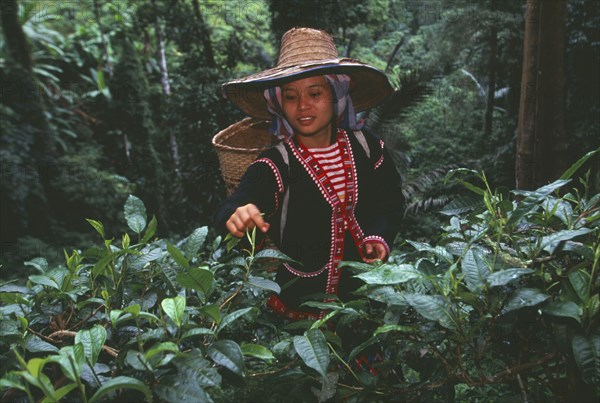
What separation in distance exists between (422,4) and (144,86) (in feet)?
19.1

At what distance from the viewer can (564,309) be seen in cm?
85

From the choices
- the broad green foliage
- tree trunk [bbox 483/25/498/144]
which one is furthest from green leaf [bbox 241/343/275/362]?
tree trunk [bbox 483/25/498/144]

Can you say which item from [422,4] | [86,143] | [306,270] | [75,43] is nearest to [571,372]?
[306,270]

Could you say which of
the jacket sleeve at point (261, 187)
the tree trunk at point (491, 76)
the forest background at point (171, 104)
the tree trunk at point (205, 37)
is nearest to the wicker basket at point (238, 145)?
the jacket sleeve at point (261, 187)

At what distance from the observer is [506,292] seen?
99 cm

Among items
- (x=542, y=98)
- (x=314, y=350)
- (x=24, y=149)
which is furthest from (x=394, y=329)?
(x=24, y=149)

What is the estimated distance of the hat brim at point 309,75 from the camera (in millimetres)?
1727

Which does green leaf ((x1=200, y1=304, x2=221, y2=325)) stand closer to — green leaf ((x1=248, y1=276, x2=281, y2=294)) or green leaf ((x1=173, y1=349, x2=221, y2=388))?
green leaf ((x1=173, y1=349, x2=221, y2=388))

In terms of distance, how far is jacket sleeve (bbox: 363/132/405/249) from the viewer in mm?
1999

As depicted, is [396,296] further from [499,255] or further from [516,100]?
[516,100]

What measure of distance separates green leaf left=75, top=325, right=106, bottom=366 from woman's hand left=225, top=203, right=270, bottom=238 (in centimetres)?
58

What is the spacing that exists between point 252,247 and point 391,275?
0.44 meters

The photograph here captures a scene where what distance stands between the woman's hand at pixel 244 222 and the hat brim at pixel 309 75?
1.66 ft

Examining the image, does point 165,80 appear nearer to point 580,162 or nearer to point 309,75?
point 309,75
